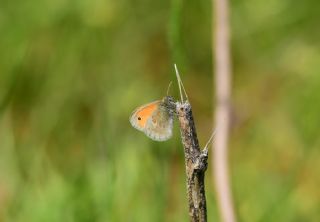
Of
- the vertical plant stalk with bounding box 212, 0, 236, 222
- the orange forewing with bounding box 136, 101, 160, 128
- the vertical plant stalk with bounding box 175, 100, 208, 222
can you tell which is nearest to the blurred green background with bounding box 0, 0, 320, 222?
the vertical plant stalk with bounding box 212, 0, 236, 222

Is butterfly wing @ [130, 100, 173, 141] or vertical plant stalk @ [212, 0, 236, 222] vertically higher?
vertical plant stalk @ [212, 0, 236, 222]

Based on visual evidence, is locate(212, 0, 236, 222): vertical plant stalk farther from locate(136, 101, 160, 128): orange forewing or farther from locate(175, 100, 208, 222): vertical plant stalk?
locate(175, 100, 208, 222): vertical plant stalk

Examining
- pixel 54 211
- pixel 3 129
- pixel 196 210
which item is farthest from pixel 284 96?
pixel 196 210

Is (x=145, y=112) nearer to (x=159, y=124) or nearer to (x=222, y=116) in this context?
(x=159, y=124)

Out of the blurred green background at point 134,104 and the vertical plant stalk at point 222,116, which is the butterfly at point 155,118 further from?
the blurred green background at point 134,104

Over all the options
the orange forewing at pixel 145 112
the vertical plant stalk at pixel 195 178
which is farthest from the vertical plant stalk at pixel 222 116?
the vertical plant stalk at pixel 195 178

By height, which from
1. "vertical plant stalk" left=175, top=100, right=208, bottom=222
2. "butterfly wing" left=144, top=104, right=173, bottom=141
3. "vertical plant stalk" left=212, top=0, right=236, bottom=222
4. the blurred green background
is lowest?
"vertical plant stalk" left=175, top=100, right=208, bottom=222

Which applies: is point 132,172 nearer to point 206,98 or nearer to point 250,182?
point 250,182
